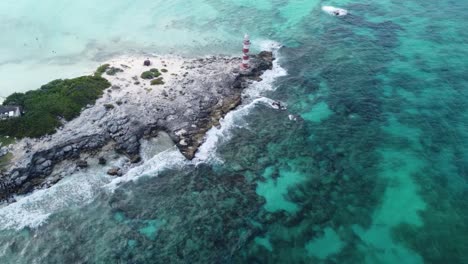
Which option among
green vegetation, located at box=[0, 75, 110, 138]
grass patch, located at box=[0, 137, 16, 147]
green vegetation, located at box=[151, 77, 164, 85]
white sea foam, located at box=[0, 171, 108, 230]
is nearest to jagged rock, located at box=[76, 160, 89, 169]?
white sea foam, located at box=[0, 171, 108, 230]

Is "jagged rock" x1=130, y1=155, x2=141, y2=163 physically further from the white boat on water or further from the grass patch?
the white boat on water

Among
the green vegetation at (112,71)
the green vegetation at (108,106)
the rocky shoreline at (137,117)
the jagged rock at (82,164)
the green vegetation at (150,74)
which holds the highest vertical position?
the green vegetation at (112,71)

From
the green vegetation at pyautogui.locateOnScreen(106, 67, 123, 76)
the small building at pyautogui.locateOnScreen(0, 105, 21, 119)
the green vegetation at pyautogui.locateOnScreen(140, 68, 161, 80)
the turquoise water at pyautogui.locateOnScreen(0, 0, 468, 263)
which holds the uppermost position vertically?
the small building at pyautogui.locateOnScreen(0, 105, 21, 119)

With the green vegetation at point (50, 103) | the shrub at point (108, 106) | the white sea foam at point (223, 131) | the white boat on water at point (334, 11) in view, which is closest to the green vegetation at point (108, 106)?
the shrub at point (108, 106)

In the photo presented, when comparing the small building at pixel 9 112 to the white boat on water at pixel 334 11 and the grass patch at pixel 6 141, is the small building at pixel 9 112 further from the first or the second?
the white boat on water at pixel 334 11

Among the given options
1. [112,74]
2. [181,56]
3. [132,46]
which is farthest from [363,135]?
[132,46]
